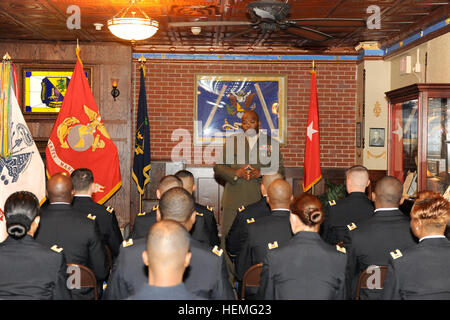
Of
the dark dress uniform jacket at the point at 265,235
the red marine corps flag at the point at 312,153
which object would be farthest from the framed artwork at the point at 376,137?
the dark dress uniform jacket at the point at 265,235

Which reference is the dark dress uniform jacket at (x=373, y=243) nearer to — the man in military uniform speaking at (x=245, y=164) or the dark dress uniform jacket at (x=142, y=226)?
the dark dress uniform jacket at (x=142, y=226)

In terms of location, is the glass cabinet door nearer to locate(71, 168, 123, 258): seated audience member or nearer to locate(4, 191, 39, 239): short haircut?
locate(71, 168, 123, 258): seated audience member

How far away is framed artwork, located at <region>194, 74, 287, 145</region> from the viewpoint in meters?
8.29

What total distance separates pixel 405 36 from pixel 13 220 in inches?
232

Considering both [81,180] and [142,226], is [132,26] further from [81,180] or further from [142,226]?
[142,226]

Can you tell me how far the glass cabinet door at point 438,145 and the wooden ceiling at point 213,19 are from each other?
1.23 m

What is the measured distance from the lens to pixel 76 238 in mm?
3361

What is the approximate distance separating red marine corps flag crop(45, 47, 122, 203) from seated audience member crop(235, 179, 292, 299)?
3990 millimetres

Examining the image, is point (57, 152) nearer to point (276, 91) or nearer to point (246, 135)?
point (246, 135)

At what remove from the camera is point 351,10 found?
5.84m

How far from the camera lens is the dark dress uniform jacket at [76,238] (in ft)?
11.0

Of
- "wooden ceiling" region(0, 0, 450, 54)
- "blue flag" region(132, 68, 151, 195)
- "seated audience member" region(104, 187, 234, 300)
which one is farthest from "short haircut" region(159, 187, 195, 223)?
"blue flag" region(132, 68, 151, 195)

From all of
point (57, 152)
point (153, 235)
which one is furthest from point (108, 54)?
point (153, 235)

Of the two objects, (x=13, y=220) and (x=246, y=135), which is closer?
(x=13, y=220)
